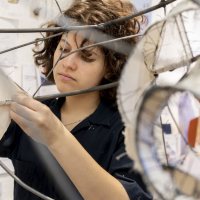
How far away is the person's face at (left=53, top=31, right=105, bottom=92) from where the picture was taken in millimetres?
339

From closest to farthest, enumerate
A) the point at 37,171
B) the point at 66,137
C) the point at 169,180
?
the point at 169,180, the point at 66,137, the point at 37,171

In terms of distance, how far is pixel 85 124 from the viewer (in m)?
0.60

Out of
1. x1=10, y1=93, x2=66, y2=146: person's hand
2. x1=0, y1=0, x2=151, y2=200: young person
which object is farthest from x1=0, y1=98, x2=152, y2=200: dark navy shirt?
x1=10, y1=93, x2=66, y2=146: person's hand

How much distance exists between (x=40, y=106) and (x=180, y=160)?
12cm

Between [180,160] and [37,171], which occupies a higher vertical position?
[180,160]

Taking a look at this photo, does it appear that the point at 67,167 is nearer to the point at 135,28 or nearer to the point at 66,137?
the point at 66,137

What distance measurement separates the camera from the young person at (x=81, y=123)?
28 centimetres

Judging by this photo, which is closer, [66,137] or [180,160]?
[180,160]

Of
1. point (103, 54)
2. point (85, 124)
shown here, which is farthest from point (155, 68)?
point (85, 124)

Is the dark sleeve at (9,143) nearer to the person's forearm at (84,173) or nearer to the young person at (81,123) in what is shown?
the young person at (81,123)

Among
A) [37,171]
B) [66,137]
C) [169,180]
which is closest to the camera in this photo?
[169,180]

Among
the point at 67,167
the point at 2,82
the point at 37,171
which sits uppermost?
the point at 2,82

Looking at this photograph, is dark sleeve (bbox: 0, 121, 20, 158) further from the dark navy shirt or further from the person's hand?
the person's hand

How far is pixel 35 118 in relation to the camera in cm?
26
